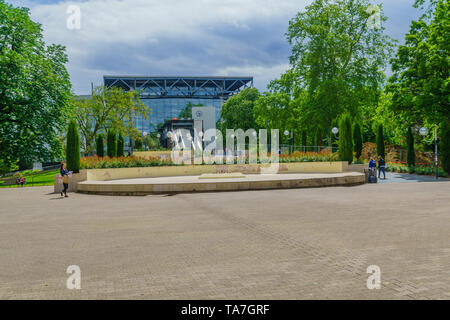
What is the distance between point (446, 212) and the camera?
10.8 metres

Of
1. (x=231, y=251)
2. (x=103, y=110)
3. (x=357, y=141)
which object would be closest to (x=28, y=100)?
(x=103, y=110)

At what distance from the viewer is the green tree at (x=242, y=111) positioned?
6981 cm

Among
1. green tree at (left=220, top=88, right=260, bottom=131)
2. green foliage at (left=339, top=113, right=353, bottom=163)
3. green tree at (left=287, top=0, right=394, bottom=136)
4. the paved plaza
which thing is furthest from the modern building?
the paved plaza

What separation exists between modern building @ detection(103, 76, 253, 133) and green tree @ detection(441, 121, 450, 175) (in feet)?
270

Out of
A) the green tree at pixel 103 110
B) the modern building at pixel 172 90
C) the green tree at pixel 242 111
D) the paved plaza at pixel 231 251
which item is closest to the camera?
the paved plaza at pixel 231 251

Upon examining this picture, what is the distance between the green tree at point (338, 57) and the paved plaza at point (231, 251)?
87.6 ft

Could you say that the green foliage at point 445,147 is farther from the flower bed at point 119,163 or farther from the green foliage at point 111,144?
the green foliage at point 111,144

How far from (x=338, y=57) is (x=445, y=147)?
16.2 m

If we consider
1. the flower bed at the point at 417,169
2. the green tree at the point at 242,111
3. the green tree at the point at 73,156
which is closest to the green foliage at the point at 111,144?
the green tree at the point at 73,156

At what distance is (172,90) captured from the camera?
113188mm

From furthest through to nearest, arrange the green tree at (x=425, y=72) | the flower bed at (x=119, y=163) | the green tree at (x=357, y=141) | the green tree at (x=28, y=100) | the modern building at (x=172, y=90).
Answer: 1. the modern building at (x=172, y=90)
2. the green tree at (x=357, y=141)
3. the green tree at (x=28, y=100)
4. the green tree at (x=425, y=72)
5. the flower bed at (x=119, y=163)

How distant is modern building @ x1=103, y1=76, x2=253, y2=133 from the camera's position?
10738cm

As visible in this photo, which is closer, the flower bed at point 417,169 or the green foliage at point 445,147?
the green foliage at point 445,147

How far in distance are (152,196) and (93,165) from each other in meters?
8.38
